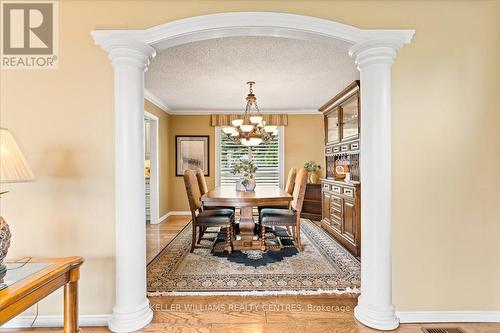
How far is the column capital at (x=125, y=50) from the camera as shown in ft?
6.53

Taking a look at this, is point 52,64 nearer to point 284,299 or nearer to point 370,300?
point 284,299

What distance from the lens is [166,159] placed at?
6.20m

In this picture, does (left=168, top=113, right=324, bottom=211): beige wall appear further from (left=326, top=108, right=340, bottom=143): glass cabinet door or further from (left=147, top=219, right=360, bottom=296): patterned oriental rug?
(left=147, top=219, right=360, bottom=296): patterned oriental rug

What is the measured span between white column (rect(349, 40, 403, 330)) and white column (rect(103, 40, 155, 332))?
1.67 metres

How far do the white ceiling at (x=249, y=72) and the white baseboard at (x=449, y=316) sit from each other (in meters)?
2.15

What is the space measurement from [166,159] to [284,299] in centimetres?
454

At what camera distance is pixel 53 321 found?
2.08m

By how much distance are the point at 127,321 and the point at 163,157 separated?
4.30m

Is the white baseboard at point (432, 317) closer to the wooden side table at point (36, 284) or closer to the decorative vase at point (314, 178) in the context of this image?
the wooden side table at point (36, 284)

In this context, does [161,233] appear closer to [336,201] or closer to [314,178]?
[336,201]

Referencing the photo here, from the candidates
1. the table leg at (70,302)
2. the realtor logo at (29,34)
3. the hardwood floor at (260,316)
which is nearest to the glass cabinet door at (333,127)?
the hardwood floor at (260,316)

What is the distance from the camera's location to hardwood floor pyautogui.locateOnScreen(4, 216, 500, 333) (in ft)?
6.68

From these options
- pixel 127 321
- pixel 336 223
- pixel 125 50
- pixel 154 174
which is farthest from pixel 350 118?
pixel 154 174

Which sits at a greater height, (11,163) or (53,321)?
(11,163)
